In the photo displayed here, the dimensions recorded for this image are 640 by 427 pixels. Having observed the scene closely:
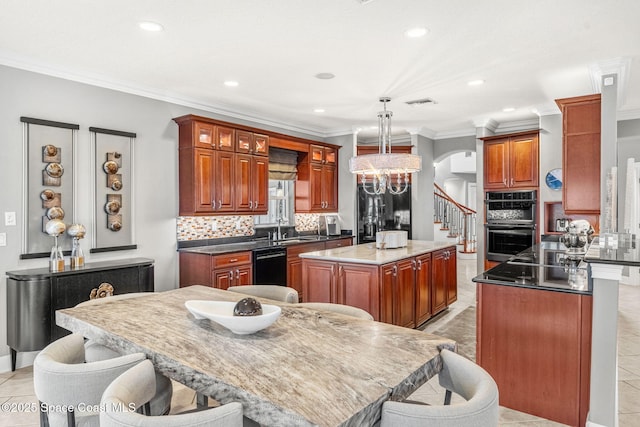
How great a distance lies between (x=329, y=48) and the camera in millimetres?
3459

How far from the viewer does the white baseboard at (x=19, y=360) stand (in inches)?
137

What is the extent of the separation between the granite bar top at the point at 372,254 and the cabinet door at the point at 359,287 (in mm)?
70

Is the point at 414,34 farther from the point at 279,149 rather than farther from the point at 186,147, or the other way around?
the point at 279,149

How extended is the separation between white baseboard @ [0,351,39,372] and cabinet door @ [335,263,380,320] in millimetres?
2758

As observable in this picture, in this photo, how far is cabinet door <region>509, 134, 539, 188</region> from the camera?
19.6 feet

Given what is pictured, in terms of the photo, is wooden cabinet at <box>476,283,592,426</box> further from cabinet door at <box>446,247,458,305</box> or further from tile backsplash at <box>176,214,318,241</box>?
tile backsplash at <box>176,214,318,241</box>

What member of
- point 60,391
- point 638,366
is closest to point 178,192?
point 60,391

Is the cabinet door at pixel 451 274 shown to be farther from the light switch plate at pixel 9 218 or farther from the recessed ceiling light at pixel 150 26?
the light switch plate at pixel 9 218

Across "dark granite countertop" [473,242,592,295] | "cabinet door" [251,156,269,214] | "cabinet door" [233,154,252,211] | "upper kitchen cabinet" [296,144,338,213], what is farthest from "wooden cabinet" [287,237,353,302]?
"dark granite countertop" [473,242,592,295]

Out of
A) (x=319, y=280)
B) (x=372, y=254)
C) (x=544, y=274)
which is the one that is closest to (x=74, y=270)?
(x=319, y=280)

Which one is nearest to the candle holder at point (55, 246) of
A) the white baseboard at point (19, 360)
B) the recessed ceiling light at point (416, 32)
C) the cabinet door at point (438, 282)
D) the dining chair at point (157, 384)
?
the white baseboard at point (19, 360)

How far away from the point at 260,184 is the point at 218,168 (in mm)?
763

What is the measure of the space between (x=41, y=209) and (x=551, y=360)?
4.25 meters

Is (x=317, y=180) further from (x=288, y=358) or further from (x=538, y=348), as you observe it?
(x=288, y=358)
